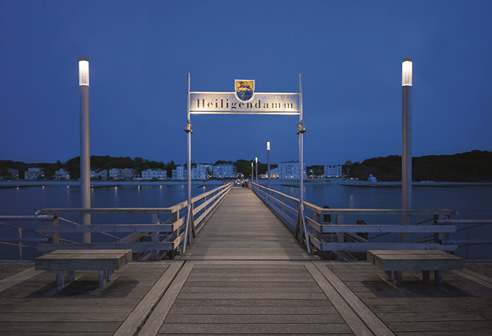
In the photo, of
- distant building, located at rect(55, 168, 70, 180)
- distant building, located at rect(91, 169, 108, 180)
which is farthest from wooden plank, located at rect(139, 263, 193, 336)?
distant building, located at rect(55, 168, 70, 180)

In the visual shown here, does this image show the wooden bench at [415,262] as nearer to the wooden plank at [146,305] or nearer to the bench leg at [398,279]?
the bench leg at [398,279]

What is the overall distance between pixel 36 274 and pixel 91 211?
1.14 m

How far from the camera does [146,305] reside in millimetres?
3158

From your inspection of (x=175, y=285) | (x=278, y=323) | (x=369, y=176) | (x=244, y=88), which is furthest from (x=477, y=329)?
(x=369, y=176)

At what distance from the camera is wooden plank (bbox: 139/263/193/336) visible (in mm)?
2688

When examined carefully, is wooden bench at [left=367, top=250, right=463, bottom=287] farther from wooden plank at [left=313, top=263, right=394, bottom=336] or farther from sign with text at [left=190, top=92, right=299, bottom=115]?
sign with text at [left=190, top=92, right=299, bottom=115]

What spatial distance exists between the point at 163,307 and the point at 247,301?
958mm

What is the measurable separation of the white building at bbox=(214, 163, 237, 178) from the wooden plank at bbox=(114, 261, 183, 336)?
156774 millimetres

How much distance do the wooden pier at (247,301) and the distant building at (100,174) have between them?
174350 millimetres

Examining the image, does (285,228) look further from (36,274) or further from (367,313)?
(36,274)

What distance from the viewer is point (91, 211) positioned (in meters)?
4.71

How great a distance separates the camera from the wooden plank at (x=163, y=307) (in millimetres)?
2688

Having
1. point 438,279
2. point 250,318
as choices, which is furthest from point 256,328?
point 438,279

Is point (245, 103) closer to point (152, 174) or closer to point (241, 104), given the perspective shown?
point (241, 104)
